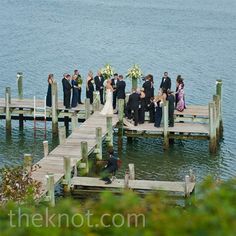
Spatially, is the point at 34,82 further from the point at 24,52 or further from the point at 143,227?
the point at 143,227

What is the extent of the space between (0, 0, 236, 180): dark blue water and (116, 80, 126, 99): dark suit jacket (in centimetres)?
204

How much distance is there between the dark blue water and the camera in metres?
32.3

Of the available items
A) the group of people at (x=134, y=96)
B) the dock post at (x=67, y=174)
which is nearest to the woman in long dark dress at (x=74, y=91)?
the group of people at (x=134, y=96)

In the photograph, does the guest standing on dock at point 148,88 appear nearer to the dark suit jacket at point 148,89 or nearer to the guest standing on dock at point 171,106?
the dark suit jacket at point 148,89

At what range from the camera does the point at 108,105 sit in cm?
3244

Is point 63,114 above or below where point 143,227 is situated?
below

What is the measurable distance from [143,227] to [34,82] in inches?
1508

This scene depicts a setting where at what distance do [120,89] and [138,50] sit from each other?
27898mm

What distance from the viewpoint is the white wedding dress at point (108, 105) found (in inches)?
1262

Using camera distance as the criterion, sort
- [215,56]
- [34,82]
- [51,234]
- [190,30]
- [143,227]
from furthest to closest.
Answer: [190,30] → [215,56] → [34,82] → [143,227] → [51,234]

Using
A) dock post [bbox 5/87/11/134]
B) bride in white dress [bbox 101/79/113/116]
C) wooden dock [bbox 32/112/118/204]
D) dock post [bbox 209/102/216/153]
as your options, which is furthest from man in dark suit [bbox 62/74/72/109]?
dock post [bbox 209/102/216/153]

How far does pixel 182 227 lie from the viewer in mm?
8797

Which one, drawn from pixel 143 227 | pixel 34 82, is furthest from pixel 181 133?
pixel 143 227

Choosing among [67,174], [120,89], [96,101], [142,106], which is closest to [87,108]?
[96,101]
